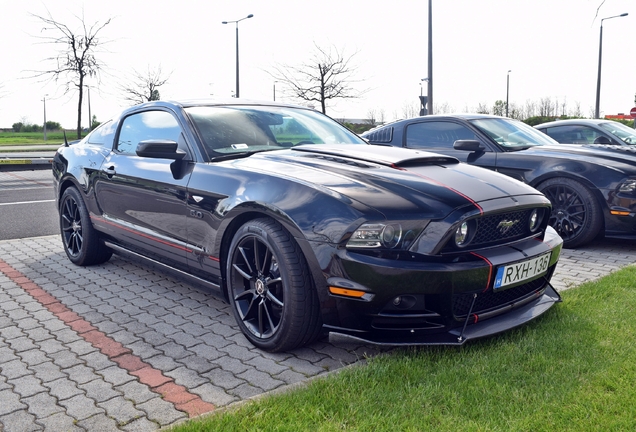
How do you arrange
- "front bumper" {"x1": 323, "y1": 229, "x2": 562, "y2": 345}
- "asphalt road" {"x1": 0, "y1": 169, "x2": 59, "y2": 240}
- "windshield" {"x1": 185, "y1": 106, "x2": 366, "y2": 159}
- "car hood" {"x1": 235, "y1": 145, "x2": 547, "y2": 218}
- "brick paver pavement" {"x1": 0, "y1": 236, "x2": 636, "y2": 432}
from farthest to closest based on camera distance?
"asphalt road" {"x1": 0, "y1": 169, "x2": 59, "y2": 240}, "windshield" {"x1": 185, "y1": 106, "x2": 366, "y2": 159}, "car hood" {"x1": 235, "y1": 145, "x2": 547, "y2": 218}, "front bumper" {"x1": 323, "y1": 229, "x2": 562, "y2": 345}, "brick paver pavement" {"x1": 0, "y1": 236, "x2": 636, "y2": 432}

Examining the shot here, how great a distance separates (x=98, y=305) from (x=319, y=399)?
7.68 feet

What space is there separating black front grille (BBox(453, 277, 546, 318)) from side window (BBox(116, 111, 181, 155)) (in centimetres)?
227

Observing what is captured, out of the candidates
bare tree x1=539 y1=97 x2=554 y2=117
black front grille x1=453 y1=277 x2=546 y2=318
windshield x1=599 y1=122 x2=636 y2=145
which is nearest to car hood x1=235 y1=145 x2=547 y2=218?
black front grille x1=453 y1=277 x2=546 y2=318

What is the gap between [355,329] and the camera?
9.84 ft

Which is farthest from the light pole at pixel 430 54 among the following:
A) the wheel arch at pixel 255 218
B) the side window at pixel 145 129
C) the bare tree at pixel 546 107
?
the bare tree at pixel 546 107

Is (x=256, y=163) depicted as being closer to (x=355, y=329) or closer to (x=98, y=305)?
(x=355, y=329)

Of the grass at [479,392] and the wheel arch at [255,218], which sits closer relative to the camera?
the grass at [479,392]

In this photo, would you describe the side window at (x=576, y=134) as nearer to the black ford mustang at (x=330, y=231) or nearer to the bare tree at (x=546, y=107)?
the black ford mustang at (x=330, y=231)

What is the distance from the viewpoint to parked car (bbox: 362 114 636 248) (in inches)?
236

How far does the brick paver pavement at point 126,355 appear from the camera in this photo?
2686 mm

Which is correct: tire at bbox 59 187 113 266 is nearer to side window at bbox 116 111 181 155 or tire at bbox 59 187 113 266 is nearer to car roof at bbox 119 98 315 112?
side window at bbox 116 111 181 155

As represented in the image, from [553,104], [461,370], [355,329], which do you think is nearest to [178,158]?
[355,329]

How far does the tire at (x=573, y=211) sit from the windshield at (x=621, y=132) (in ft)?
10.6

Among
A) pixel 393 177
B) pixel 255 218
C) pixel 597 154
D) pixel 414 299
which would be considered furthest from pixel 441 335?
pixel 597 154
